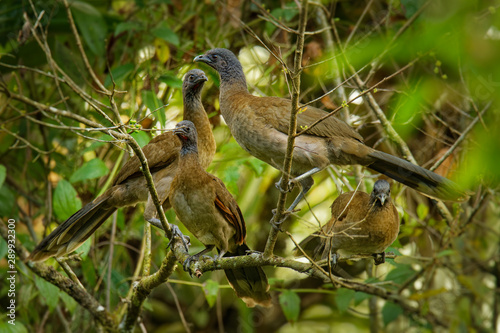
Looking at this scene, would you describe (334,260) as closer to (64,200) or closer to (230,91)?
(230,91)

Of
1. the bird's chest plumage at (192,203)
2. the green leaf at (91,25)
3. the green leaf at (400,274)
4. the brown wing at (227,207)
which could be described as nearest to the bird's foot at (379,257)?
the green leaf at (400,274)

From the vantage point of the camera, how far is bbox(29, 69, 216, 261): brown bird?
3918 millimetres

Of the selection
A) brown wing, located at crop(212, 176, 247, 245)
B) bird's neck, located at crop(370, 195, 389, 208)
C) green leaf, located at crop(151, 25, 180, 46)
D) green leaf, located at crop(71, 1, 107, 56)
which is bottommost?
bird's neck, located at crop(370, 195, 389, 208)

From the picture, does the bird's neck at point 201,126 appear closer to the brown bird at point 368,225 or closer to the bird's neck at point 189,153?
the bird's neck at point 189,153

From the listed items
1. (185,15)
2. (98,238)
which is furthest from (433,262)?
(185,15)

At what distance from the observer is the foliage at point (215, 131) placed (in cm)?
438

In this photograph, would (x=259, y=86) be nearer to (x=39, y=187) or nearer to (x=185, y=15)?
(x=185, y=15)

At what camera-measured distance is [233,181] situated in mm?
4359

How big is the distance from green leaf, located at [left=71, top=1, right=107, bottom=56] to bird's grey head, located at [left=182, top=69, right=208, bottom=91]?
1156 millimetres

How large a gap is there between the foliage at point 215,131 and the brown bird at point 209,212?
2.00 feet

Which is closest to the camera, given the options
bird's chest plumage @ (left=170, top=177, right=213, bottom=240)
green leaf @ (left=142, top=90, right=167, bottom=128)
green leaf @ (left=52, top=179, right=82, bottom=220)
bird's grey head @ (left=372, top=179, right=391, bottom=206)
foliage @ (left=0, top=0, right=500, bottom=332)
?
bird's chest plumage @ (left=170, top=177, right=213, bottom=240)

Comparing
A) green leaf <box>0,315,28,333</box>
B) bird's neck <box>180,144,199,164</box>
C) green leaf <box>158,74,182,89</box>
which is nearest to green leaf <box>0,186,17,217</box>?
green leaf <box>0,315,28,333</box>

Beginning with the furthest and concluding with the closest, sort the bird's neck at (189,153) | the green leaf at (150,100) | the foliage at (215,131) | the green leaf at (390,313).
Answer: the foliage at (215,131) < the green leaf at (150,100) < the green leaf at (390,313) < the bird's neck at (189,153)

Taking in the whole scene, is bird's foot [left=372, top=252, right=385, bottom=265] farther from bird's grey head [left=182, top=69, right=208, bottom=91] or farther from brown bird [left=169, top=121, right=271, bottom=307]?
bird's grey head [left=182, top=69, right=208, bottom=91]
